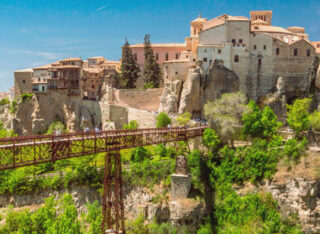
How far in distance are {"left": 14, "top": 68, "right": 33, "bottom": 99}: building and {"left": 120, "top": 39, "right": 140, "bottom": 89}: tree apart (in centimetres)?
1449

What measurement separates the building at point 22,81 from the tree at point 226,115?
100 ft

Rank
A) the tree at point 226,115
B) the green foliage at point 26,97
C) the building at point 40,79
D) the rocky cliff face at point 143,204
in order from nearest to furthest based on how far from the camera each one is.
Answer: the rocky cliff face at point 143,204 < the tree at point 226,115 < the green foliage at point 26,97 < the building at point 40,79

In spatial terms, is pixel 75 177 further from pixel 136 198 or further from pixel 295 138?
pixel 295 138

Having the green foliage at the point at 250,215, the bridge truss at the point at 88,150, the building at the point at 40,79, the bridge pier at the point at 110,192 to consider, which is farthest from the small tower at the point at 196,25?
the bridge pier at the point at 110,192

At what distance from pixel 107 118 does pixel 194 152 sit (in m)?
16.7

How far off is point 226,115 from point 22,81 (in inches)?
1329

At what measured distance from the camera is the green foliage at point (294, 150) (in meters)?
28.2

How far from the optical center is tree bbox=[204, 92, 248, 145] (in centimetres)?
3108

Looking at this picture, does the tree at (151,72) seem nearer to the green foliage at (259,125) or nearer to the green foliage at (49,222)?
the green foliage at (259,125)

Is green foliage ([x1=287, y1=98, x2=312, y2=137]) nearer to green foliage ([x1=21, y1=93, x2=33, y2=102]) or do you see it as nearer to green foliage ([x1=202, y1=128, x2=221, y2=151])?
green foliage ([x1=202, y1=128, x2=221, y2=151])

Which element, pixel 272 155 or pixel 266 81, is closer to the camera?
pixel 272 155

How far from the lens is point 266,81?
41812 millimetres

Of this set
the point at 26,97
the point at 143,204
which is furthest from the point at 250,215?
the point at 26,97

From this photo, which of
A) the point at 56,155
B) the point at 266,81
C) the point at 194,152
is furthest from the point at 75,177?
the point at 266,81
